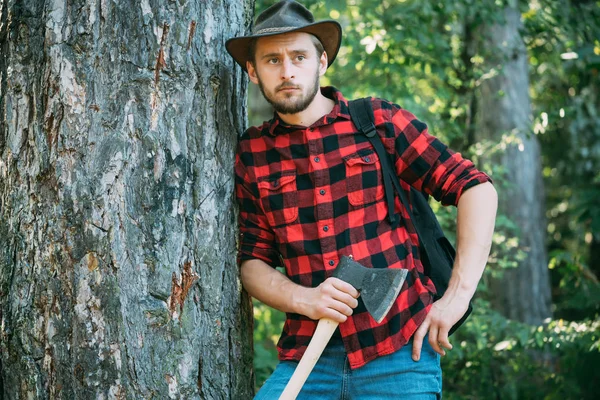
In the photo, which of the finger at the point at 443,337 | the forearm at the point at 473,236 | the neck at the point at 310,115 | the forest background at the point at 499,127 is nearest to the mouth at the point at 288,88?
the neck at the point at 310,115

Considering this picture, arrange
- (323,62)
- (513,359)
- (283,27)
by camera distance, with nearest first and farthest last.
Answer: (283,27)
(323,62)
(513,359)

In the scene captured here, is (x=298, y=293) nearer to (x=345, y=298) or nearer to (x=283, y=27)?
(x=345, y=298)

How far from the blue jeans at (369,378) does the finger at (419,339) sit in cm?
5

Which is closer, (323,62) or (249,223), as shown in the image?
(249,223)

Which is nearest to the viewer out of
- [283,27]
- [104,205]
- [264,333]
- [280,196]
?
[104,205]

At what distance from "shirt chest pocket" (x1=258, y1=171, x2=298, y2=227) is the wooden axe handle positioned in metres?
0.56

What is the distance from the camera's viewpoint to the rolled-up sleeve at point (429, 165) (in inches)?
117

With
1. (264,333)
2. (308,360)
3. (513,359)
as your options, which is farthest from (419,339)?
(264,333)

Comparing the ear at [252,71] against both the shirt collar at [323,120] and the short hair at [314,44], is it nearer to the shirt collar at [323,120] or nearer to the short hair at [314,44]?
the short hair at [314,44]

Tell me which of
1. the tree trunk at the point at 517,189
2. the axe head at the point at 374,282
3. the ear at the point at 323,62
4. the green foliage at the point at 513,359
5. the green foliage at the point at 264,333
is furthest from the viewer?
the tree trunk at the point at 517,189

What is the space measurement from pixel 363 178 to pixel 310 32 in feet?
2.62

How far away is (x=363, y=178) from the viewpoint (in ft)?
9.93

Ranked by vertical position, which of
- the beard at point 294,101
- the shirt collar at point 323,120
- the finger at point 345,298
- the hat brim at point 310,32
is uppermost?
the hat brim at point 310,32

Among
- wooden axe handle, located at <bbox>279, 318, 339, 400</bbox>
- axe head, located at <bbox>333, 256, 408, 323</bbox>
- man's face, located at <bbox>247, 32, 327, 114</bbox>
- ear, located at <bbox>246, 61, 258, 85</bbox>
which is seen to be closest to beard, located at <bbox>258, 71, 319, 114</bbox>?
man's face, located at <bbox>247, 32, 327, 114</bbox>
